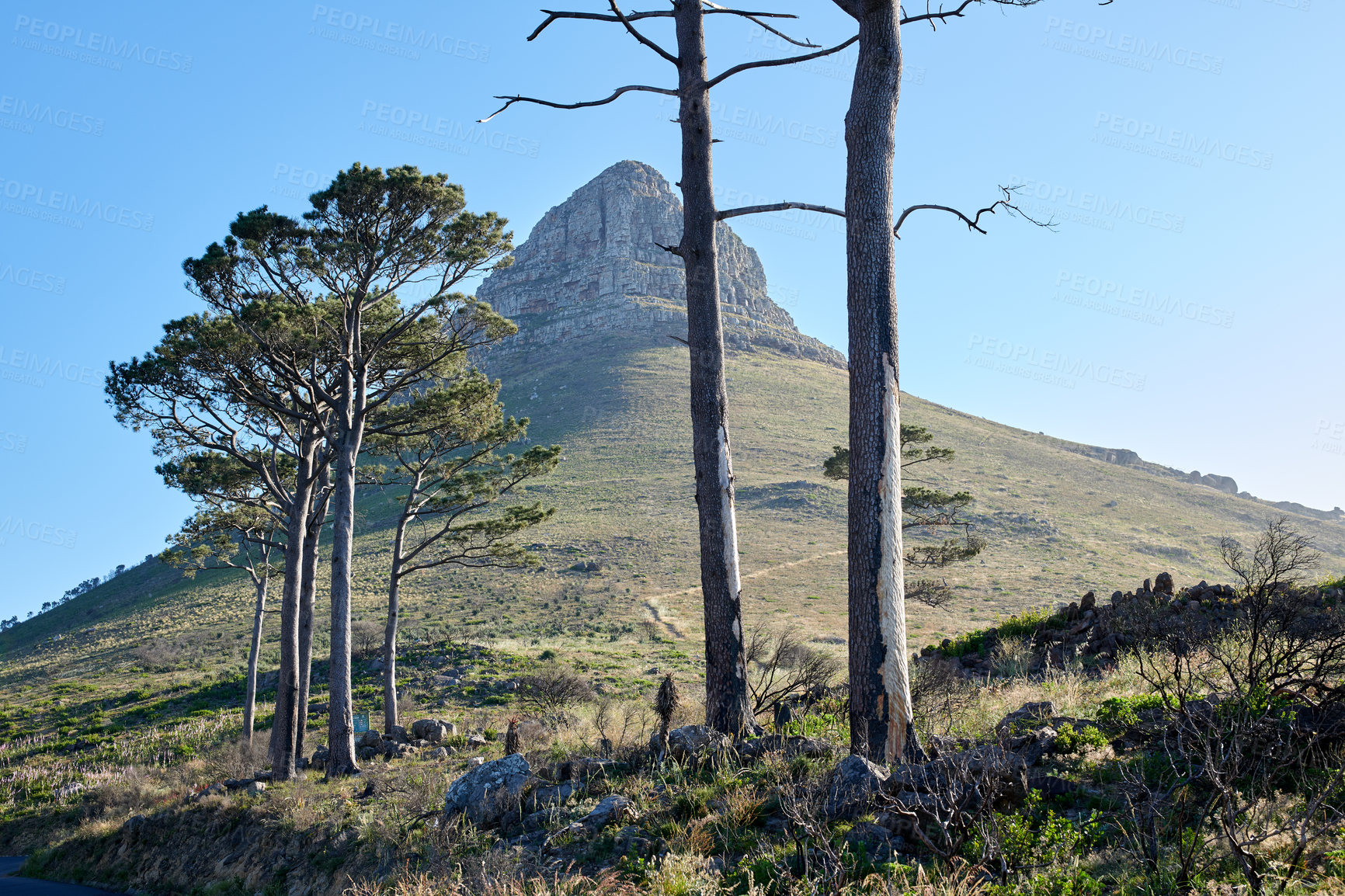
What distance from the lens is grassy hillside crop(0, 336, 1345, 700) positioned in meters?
35.2

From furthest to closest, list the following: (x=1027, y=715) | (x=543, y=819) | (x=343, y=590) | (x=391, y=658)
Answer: (x=391, y=658) → (x=343, y=590) → (x=1027, y=715) → (x=543, y=819)

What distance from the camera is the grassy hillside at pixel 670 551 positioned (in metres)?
35.2

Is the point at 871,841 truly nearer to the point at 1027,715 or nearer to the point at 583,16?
the point at 1027,715

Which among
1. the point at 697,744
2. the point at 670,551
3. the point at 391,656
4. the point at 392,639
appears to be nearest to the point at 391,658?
the point at 391,656

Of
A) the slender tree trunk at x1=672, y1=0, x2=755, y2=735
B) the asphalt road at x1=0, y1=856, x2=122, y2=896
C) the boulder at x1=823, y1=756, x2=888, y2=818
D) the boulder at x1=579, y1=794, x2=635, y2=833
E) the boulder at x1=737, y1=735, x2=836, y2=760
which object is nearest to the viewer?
the boulder at x1=823, y1=756, x2=888, y2=818

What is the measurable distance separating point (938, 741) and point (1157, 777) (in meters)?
1.46

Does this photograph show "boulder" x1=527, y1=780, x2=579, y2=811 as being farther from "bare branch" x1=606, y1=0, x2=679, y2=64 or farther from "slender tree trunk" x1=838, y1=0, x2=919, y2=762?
"bare branch" x1=606, y1=0, x2=679, y2=64

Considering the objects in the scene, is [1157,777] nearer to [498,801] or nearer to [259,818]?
[498,801]

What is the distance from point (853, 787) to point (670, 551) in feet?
139

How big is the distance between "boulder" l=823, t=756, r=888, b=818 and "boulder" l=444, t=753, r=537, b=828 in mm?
2649

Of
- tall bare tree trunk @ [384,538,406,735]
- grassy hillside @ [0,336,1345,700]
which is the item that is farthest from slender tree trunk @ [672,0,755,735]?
grassy hillside @ [0,336,1345,700]

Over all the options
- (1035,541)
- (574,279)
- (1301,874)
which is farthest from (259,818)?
(574,279)

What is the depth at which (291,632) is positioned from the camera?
15125 mm

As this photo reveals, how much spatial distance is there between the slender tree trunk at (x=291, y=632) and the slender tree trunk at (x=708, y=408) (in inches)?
367
